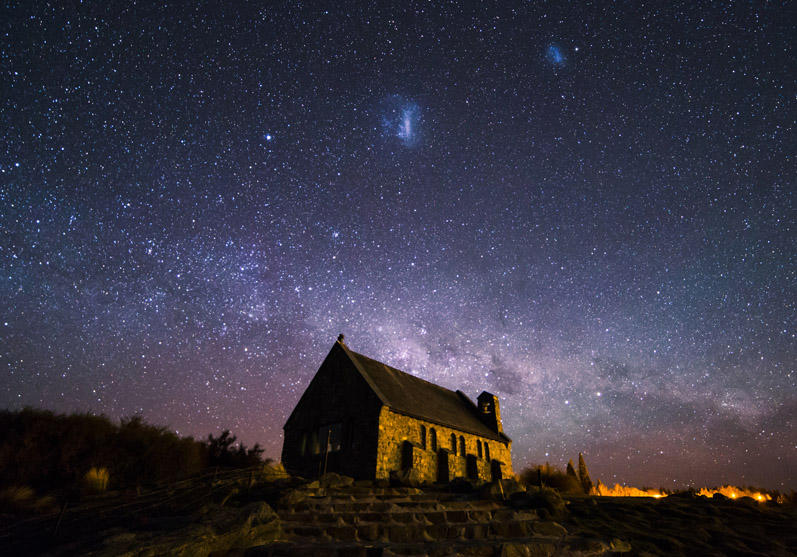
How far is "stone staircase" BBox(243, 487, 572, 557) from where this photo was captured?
8031 mm

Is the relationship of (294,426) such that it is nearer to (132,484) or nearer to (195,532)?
(132,484)

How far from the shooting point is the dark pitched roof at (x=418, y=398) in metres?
23.6

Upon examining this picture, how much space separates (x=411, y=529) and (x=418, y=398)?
1808cm

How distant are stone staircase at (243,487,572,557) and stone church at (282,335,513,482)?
7.19 meters

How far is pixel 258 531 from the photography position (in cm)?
855

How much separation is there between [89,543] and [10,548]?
9.07 ft

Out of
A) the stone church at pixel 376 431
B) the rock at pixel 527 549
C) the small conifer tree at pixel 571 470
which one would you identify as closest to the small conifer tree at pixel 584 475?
the small conifer tree at pixel 571 470

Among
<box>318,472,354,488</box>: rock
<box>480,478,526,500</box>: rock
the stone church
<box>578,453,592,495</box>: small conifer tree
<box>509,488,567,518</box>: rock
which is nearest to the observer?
<box>509,488,567,518</box>: rock

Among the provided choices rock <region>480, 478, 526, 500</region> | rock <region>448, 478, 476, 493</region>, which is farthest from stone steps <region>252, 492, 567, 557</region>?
rock <region>448, 478, 476, 493</region>

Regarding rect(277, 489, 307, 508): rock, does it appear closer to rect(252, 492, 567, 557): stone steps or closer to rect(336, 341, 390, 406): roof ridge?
rect(252, 492, 567, 557): stone steps

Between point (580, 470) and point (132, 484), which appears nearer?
point (132, 484)

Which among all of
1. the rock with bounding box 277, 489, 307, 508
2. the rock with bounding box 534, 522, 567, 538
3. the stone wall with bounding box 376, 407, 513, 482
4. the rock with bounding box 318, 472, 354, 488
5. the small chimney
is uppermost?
the small chimney

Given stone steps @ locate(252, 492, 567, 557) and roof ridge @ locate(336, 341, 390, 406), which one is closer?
stone steps @ locate(252, 492, 567, 557)

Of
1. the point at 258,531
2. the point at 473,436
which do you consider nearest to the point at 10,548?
the point at 258,531
